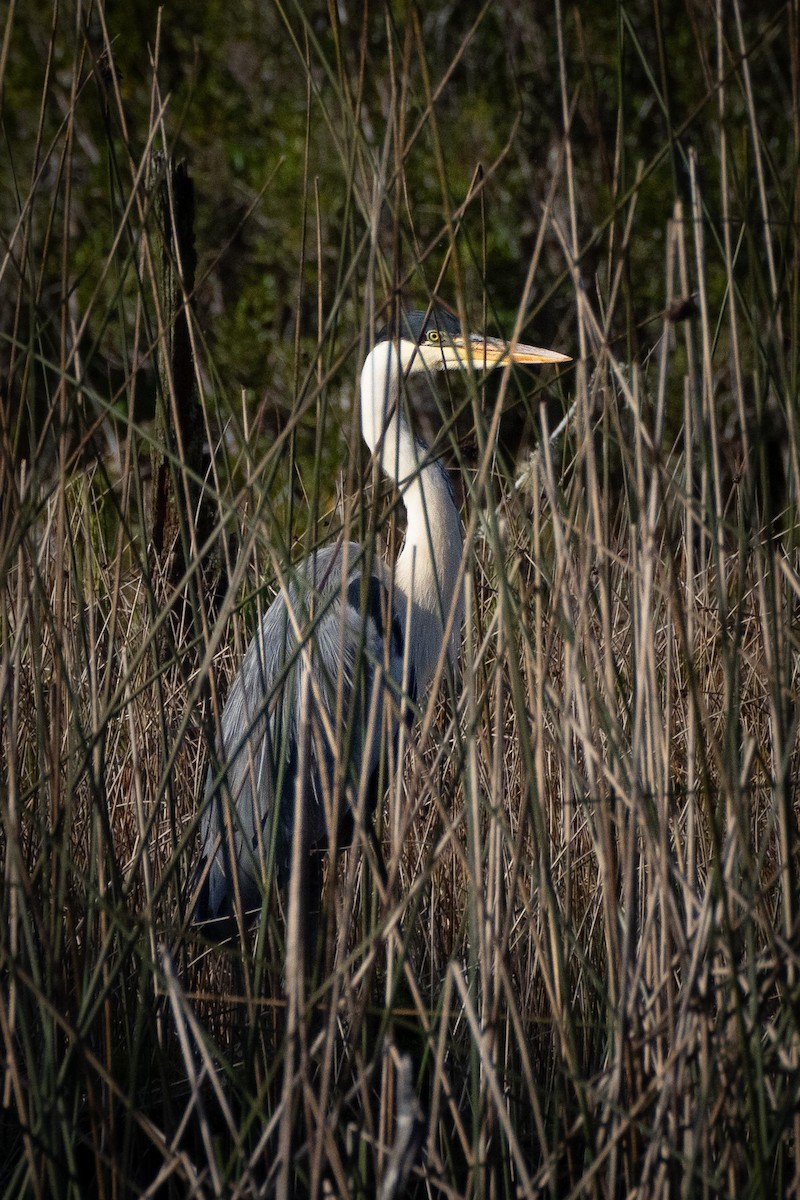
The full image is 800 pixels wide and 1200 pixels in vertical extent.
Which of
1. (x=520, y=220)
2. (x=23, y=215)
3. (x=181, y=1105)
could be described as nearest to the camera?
(x=23, y=215)

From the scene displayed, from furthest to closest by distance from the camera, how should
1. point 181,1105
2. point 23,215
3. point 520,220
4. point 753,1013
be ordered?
point 520,220 → point 181,1105 → point 23,215 → point 753,1013

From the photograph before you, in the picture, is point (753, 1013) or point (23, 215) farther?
point (23, 215)

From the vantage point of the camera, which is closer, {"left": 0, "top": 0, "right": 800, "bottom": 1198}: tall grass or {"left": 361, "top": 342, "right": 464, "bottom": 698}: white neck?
{"left": 0, "top": 0, "right": 800, "bottom": 1198}: tall grass

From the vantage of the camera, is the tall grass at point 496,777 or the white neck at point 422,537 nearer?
the tall grass at point 496,777

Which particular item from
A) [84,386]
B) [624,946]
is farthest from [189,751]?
[624,946]

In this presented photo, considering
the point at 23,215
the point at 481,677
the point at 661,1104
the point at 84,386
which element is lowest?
the point at 661,1104

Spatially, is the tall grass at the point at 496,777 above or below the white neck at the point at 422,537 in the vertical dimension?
below

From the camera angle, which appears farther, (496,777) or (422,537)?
(422,537)

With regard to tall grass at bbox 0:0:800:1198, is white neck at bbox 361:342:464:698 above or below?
above

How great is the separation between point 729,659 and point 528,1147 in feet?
2.84

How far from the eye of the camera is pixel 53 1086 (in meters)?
1.03

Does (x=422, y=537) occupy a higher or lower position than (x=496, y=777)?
higher

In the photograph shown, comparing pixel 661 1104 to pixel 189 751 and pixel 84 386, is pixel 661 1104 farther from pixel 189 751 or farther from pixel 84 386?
pixel 189 751

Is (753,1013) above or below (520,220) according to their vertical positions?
below
